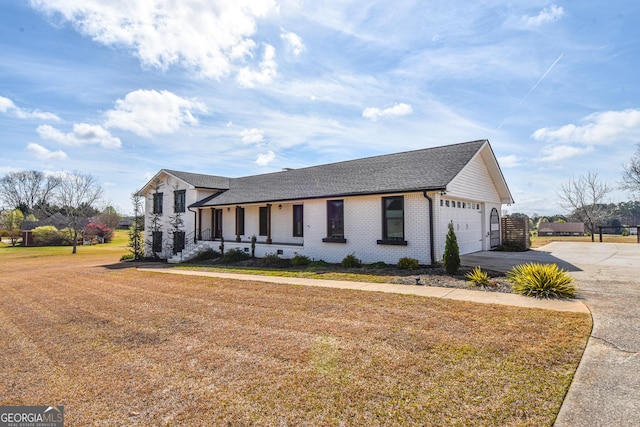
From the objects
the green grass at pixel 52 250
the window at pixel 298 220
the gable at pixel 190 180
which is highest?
the gable at pixel 190 180

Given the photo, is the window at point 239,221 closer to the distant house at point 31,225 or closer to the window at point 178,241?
the window at point 178,241

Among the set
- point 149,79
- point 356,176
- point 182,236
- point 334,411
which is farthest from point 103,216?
point 334,411

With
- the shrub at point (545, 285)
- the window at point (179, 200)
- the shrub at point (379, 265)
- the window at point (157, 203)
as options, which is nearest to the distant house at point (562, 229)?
the shrub at point (379, 265)

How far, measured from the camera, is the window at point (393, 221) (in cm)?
1322

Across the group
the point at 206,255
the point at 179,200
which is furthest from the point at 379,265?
the point at 179,200

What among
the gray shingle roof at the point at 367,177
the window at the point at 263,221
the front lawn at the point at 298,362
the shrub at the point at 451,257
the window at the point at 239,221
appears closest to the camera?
the front lawn at the point at 298,362

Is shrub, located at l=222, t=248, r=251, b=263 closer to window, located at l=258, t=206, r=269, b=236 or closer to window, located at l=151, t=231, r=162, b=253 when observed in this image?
window, located at l=258, t=206, r=269, b=236

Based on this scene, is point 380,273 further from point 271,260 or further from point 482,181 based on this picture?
point 482,181

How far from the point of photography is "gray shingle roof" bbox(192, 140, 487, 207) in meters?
13.3

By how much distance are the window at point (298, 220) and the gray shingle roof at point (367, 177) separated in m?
1.08

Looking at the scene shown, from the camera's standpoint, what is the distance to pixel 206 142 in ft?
68.2

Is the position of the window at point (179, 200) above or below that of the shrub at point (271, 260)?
above

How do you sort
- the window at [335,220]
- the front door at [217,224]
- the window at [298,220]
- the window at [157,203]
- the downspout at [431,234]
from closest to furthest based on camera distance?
the downspout at [431,234] < the window at [335,220] < the window at [298,220] < the front door at [217,224] < the window at [157,203]

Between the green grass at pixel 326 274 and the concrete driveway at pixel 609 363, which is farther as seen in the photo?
the green grass at pixel 326 274
